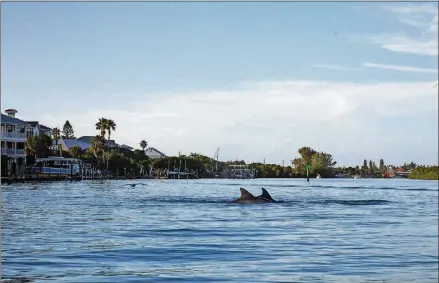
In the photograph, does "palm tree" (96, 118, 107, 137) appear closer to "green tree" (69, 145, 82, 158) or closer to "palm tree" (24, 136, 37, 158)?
"green tree" (69, 145, 82, 158)

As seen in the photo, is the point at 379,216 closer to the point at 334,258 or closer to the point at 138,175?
the point at 334,258

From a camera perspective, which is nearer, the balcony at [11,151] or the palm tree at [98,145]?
the balcony at [11,151]

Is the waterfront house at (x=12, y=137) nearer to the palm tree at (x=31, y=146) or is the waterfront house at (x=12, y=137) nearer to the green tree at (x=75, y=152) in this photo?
the palm tree at (x=31, y=146)

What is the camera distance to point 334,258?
1802cm

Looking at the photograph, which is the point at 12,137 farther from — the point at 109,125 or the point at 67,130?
the point at 67,130

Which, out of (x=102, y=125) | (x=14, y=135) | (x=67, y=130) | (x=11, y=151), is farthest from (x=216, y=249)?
(x=67, y=130)

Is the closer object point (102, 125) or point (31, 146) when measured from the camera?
point (31, 146)

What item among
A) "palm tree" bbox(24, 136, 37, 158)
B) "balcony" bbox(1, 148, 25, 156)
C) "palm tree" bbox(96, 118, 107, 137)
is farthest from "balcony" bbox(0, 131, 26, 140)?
"palm tree" bbox(96, 118, 107, 137)

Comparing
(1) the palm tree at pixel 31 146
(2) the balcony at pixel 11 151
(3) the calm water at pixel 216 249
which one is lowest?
(3) the calm water at pixel 216 249

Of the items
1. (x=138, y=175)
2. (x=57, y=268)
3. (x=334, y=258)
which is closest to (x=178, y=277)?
(x=57, y=268)

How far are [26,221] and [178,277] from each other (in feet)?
56.3

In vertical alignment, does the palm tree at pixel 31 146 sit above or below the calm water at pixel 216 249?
above

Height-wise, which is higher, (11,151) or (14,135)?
(14,135)

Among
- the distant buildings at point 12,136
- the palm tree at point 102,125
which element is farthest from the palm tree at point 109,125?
the distant buildings at point 12,136
